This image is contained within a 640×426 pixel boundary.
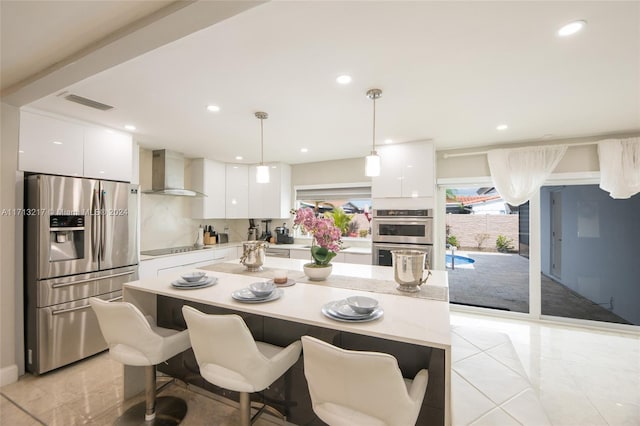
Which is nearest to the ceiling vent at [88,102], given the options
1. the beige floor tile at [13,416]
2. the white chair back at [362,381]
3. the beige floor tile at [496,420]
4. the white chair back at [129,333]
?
the white chair back at [129,333]

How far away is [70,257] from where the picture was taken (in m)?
2.57

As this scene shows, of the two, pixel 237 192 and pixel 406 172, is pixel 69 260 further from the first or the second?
pixel 406 172

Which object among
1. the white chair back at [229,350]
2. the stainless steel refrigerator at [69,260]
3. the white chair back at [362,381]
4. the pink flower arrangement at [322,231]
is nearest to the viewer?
the white chair back at [362,381]

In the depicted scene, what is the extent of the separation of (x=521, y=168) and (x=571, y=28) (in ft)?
7.93

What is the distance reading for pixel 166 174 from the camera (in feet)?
12.7

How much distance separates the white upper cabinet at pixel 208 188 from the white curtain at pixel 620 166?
5.33m

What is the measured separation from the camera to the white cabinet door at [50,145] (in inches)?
93.4

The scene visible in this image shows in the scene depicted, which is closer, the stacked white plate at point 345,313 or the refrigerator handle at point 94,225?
the stacked white plate at point 345,313

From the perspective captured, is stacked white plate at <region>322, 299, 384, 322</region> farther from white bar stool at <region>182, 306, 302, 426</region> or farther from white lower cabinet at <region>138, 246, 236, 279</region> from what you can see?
white lower cabinet at <region>138, 246, 236, 279</region>

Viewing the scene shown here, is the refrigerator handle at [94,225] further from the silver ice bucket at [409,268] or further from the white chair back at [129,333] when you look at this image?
the silver ice bucket at [409,268]

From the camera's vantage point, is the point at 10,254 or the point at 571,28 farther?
the point at 10,254

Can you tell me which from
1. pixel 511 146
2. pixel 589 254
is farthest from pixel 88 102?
pixel 589 254

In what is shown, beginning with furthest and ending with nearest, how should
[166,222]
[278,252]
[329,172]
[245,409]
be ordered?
[329,172], [278,252], [166,222], [245,409]

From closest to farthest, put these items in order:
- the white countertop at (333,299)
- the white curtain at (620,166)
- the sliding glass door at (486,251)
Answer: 1. the white countertop at (333,299)
2. the white curtain at (620,166)
3. the sliding glass door at (486,251)
